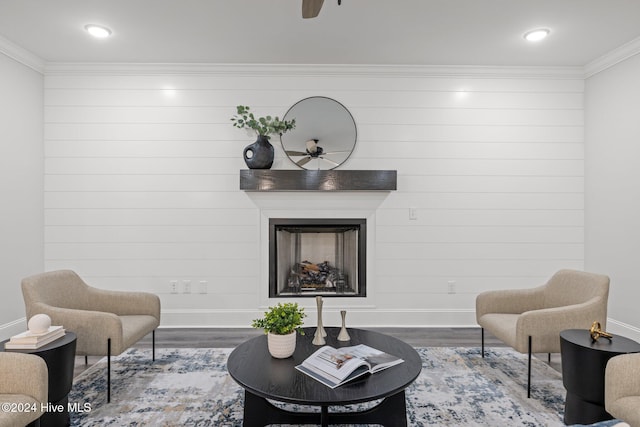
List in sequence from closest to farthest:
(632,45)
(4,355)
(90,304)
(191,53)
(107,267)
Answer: (4,355)
(90,304)
(632,45)
(191,53)
(107,267)

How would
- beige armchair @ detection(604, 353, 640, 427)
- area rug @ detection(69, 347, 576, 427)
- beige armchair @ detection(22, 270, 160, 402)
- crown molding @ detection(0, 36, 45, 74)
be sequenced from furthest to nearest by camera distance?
crown molding @ detection(0, 36, 45, 74) < beige armchair @ detection(22, 270, 160, 402) < area rug @ detection(69, 347, 576, 427) < beige armchair @ detection(604, 353, 640, 427)

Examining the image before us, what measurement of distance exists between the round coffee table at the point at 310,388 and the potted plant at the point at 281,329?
0.05 metres

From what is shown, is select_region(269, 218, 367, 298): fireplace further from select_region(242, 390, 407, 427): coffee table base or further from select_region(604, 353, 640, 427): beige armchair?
select_region(604, 353, 640, 427): beige armchair

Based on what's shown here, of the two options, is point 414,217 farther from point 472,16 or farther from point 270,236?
point 472,16

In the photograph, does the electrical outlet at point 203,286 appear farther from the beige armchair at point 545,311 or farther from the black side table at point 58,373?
the beige armchair at point 545,311

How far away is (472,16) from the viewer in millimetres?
2939

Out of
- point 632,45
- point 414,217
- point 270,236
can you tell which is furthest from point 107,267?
point 632,45

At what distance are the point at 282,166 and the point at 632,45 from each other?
329 centimetres

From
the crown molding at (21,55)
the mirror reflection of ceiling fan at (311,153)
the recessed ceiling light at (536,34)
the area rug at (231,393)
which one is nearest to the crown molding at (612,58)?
the recessed ceiling light at (536,34)

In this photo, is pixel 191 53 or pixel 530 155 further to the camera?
pixel 530 155

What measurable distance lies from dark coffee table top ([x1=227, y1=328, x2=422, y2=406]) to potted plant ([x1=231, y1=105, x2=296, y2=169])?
1.97m

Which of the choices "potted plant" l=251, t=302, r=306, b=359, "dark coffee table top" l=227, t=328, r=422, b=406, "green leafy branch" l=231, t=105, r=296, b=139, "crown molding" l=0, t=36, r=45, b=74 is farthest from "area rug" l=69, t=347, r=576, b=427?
"crown molding" l=0, t=36, r=45, b=74

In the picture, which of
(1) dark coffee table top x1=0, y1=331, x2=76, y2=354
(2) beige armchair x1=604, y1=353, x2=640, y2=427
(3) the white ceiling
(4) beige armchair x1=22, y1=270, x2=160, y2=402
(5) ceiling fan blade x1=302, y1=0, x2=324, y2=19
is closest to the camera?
(2) beige armchair x1=604, y1=353, x2=640, y2=427

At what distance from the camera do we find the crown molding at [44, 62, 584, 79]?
385 centimetres
